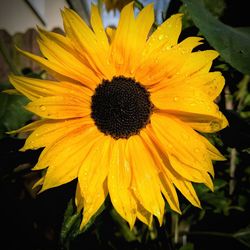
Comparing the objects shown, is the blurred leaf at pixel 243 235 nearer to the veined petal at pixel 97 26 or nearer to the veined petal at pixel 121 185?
the veined petal at pixel 121 185

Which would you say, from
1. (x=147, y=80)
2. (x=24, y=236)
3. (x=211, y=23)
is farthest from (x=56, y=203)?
(x=24, y=236)

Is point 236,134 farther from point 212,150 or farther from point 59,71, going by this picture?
point 59,71

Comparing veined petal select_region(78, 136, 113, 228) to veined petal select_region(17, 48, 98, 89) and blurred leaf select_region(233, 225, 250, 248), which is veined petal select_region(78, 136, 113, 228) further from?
blurred leaf select_region(233, 225, 250, 248)

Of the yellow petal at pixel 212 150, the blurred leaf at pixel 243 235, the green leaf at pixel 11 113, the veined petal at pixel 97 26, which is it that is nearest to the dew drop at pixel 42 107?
the veined petal at pixel 97 26

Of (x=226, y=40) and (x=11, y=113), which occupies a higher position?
(x=11, y=113)

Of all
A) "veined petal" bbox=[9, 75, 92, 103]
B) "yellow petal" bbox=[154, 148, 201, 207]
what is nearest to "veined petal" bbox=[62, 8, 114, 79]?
"veined petal" bbox=[9, 75, 92, 103]

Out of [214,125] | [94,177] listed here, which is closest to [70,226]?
[94,177]

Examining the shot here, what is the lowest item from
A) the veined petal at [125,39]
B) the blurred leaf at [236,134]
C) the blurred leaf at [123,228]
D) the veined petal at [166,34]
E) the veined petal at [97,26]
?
the blurred leaf at [123,228]
